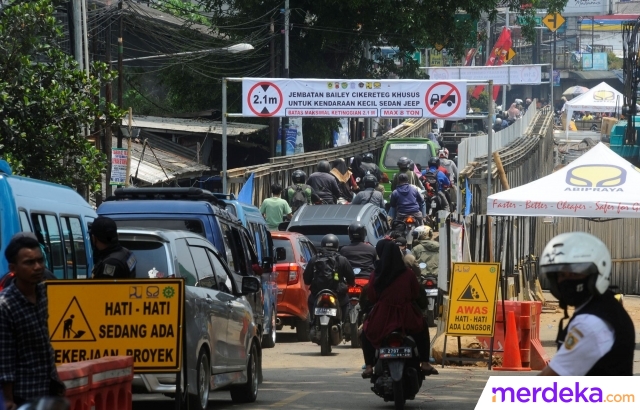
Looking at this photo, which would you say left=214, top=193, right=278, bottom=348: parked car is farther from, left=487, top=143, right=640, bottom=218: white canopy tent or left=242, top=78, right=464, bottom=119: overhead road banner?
left=242, top=78, right=464, bottom=119: overhead road banner

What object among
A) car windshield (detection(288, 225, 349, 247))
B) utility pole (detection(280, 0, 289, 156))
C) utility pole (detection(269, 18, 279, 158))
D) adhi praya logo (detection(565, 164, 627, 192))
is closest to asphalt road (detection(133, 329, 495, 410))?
adhi praya logo (detection(565, 164, 627, 192))

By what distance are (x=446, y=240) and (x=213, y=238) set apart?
4.56 metres

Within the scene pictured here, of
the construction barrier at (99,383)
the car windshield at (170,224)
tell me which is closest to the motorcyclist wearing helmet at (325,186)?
the car windshield at (170,224)

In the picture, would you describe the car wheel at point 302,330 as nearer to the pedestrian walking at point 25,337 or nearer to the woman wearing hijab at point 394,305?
the woman wearing hijab at point 394,305

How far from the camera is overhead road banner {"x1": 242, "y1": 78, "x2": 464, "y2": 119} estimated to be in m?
23.9

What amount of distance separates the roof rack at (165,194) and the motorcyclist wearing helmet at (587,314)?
975 centimetres

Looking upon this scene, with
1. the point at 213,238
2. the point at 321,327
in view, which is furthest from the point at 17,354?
the point at 321,327

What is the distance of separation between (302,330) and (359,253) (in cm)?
164

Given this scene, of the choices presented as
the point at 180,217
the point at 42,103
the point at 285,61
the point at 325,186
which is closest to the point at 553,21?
the point at 285,61

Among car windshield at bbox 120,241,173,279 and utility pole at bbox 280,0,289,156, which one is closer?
car windshield at bbox 120,241,173,279

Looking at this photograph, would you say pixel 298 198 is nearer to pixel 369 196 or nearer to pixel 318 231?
pixel 369 196

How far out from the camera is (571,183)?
16.2 meters

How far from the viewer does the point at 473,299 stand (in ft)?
50.4

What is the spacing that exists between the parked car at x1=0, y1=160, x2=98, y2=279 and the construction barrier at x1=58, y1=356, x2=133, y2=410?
1.64 metres
